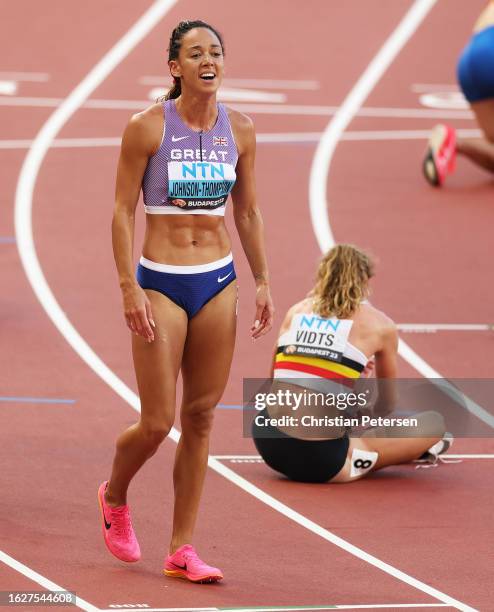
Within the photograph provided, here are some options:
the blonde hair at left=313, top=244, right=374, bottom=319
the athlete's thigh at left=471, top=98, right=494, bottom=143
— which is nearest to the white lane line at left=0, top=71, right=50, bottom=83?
the athlete's thigh at left=471, top=98, right=494, bottom=143

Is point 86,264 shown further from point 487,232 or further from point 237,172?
point 237,172

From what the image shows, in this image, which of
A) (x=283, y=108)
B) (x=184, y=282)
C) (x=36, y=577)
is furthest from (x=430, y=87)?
(x=36, y=577)

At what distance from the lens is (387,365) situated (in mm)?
8773

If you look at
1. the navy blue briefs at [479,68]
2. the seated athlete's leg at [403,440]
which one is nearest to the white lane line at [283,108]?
the navy blue briefs at [479,68]

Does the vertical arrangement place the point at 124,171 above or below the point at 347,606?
above

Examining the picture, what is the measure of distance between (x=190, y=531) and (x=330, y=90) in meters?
13.8

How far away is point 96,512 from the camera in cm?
820

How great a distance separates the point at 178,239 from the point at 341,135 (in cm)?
1184

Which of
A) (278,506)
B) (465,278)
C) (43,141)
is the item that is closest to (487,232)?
(465,278)

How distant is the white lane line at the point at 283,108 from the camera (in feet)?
63.2

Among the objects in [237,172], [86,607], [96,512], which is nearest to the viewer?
[86,607]

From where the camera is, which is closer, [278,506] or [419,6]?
[278,506]

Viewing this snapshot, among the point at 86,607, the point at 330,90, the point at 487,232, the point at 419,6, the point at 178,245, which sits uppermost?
the point at 419,6

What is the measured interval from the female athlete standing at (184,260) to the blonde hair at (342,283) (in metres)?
1.65
